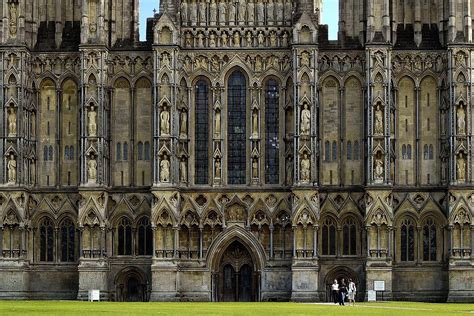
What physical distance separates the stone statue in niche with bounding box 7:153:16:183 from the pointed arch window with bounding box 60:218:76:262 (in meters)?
4.74

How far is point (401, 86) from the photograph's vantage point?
286 ft

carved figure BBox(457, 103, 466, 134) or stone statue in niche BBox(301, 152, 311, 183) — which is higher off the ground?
carved figure BBox(457, 103, 466, 134)

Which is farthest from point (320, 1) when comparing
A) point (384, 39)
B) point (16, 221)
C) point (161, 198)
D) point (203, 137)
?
point (16, 221)

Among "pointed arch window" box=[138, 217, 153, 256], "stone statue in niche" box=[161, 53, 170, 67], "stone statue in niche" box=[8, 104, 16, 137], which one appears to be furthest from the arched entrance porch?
"stone statue in niche" box=[8, 104, 16, 137]

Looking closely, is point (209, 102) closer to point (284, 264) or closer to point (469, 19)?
point (284, 264)

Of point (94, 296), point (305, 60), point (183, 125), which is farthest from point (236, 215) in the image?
point (305, 60)

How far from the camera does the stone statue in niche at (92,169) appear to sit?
279 feet

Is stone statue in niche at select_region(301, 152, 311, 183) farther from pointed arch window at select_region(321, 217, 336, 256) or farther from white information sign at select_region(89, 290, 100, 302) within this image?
white information sign at select_region(89, 290, 100, 302)

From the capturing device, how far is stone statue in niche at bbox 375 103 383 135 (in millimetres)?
84938

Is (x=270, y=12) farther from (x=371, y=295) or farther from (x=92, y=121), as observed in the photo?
(x=371, y=295)

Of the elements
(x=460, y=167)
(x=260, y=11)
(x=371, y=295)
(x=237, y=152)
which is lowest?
(x=371, y=295)

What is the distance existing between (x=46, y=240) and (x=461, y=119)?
1152 inches

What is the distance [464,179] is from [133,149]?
22.4m

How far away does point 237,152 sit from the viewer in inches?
3440
